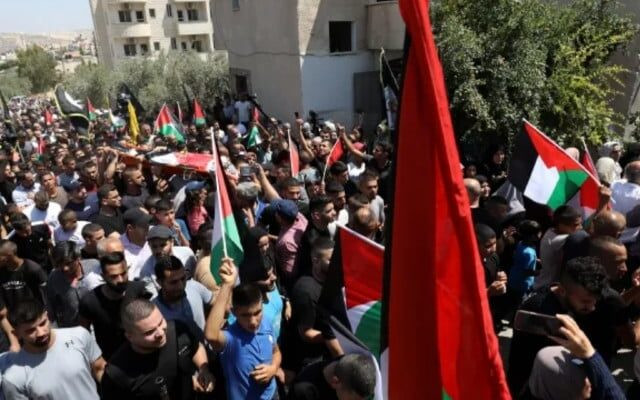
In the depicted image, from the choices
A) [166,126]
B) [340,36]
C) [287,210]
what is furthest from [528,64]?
[340,36]

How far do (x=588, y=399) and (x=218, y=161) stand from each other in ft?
9.19

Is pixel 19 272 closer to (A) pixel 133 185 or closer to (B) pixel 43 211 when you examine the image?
(B) pixel 43 211

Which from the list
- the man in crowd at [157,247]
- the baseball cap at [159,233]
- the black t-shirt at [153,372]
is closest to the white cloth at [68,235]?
the man in crowd at [157,247]

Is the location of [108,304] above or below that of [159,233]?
below

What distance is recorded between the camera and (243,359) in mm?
3010

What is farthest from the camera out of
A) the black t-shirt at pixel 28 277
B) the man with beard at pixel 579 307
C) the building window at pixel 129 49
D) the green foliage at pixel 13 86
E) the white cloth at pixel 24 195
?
the building window at pixel 129 49

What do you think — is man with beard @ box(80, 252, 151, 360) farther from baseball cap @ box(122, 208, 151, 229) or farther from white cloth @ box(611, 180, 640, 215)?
white cloth @ box(611, 180, 640, 215)

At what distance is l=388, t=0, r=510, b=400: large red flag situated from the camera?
1.57m

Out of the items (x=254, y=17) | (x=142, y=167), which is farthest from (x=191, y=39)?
(x=142, y=167)

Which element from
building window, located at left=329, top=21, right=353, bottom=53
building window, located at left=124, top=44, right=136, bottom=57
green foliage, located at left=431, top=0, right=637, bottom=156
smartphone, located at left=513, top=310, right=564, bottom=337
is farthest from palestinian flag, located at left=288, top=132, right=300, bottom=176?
building window, located at left=124, top=44, right=136, bottom=57

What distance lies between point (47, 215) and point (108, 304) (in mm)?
2951

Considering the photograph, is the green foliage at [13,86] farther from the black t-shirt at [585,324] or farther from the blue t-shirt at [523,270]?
the black t-shirt at [585,324]

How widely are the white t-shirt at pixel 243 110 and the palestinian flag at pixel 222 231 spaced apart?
11.4 metres

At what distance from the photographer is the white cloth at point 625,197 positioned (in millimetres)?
4816
